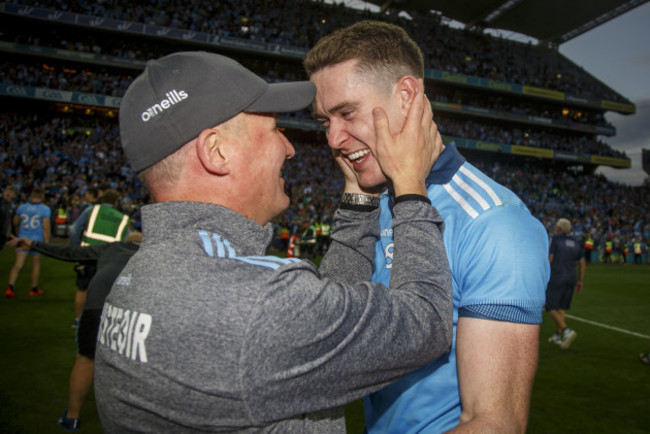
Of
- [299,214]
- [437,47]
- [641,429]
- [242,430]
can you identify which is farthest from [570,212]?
[242,430]

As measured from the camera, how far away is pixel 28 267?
1328 cm

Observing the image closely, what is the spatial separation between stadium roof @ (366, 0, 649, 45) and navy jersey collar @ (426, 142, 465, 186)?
4396 cm

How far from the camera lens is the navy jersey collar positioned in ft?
6.50

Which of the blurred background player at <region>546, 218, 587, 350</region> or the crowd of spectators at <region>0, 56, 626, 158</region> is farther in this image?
the crowd of spectators at <region>0, 56, 626, 158</region>

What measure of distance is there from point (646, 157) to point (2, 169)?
73366 millimetres

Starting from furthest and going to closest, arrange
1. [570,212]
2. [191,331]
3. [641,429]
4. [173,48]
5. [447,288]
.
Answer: [570,212] < [173,48] < [641,429] < [447,288] < [191,331]

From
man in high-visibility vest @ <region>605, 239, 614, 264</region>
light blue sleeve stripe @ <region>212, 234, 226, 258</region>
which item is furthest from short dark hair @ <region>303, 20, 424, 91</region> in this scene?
man in high-visibility vest @ <region>605, 239, 614, 264</region>

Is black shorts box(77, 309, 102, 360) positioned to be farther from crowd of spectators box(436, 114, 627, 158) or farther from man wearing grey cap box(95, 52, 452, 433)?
crowd of spectators box(436, 114, 627, 158)

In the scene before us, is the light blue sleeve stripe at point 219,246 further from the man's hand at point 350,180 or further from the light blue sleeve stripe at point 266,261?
the man's hand at point 350,180

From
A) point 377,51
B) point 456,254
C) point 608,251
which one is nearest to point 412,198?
point 456,254

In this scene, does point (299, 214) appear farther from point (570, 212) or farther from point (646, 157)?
point (646, 157)

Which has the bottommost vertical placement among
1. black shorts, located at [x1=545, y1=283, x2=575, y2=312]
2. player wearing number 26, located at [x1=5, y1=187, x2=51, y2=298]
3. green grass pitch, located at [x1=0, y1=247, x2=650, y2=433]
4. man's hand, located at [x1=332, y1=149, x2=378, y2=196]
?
green grass pitch, located at [x1=0, y1=247, x2=650, y2=433]

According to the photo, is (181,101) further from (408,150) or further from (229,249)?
(408,150)

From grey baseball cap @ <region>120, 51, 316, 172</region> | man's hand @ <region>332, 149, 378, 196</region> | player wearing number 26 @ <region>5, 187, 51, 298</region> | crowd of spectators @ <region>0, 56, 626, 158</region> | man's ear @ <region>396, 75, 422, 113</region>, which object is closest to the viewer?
grey baseball cap @ <region>120, 51, 316, 172</region>
